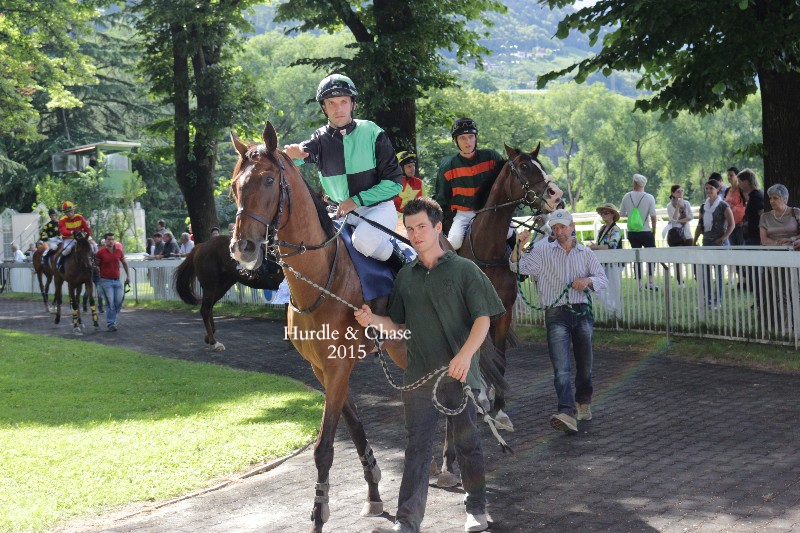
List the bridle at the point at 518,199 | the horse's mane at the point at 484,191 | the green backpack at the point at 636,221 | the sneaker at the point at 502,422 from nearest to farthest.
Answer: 1. the sneaker at the point at 502,422
2. the bridle at the point at 518,199
3. the horse's mane at the point at 484,191
4. the green backpack at the point at 636,221

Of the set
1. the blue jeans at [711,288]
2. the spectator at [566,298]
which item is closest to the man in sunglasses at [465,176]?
the spectator at [566,298]

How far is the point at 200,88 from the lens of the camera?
80.4 ft

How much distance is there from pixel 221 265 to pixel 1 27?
59.3 feet

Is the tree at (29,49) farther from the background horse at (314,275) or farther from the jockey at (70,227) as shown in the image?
the background horse at (314,275)

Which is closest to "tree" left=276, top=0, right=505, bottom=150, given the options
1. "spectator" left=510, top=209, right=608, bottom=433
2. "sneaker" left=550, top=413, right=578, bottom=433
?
"spectator" left=510, top=209, right=608, bottom=433

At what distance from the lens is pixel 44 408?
11.2 metres

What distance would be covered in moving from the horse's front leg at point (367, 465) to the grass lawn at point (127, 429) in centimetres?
158

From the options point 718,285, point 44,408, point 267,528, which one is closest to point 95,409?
point 44,408

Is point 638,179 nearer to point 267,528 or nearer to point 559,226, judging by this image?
Answer: point 559,226

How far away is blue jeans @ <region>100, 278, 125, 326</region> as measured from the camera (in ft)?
67.0

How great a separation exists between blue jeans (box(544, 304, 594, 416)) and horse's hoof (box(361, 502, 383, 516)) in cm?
278

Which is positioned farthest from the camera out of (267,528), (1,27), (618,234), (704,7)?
(1,27)

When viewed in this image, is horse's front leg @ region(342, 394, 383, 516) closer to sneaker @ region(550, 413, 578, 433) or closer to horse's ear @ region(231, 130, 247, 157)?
horse's ear @ region(231, 130, 247, 157)

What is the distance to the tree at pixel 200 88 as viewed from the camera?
76.8ft
